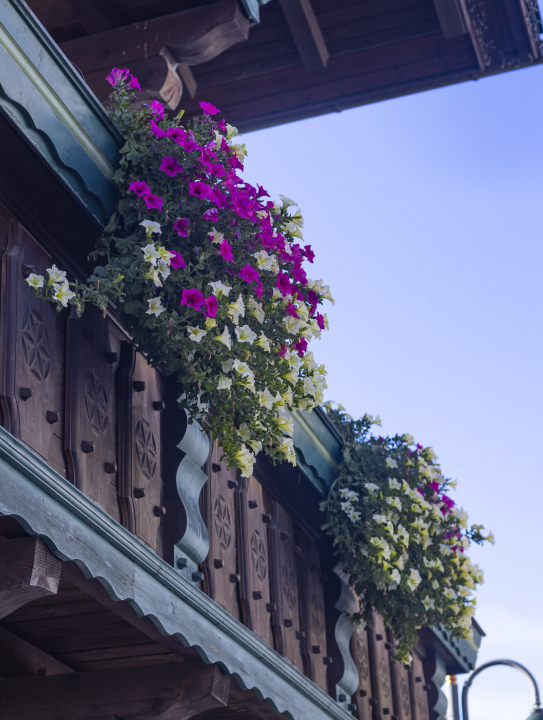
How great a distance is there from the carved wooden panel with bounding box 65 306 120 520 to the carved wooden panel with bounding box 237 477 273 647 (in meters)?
1.14

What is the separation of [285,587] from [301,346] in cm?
164

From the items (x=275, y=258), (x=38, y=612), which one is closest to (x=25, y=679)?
(x=38, y=612)

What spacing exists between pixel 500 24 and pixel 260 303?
10.2 feet

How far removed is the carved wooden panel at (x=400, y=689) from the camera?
6422 millimetres

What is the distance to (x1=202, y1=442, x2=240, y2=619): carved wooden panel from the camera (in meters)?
3.95

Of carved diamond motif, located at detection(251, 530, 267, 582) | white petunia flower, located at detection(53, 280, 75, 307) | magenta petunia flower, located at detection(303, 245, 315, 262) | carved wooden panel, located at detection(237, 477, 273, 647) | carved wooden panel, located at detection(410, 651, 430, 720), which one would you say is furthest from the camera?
carved wooden panel, located at detection(410, 651, 430, 720)

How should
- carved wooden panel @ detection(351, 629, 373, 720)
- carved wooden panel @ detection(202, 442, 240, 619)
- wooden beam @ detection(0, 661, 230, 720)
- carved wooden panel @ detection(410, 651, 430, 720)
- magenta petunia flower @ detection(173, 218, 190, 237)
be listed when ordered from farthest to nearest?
carved wooden panel @ detection(410, 651, 430, 720), carved wooden panel @ detection(351, 629, 373, 720), carved wooden panel @ detection(202, 442, 240, 619), wooden beam @ detection(0, 661, 230, 720), magenta petunia flower @ detection(173, 218, 190, 237)

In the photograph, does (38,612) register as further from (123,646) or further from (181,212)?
(181,212)

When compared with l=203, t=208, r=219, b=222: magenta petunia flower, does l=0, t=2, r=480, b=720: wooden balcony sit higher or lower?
lower

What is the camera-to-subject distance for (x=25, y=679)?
11.8 ft

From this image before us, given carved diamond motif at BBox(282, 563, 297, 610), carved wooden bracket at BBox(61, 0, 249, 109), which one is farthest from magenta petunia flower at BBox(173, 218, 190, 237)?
carved diamond motif at BBox(282, 563, 297, 610)

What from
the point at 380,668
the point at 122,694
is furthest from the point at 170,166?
the point at 380,668

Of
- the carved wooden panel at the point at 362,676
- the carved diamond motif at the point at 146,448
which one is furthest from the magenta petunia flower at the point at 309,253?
the carved wooden panel at the point at 362,676

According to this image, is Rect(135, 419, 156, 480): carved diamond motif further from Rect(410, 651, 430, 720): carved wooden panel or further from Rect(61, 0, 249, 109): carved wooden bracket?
Rect(410, 651, 430, 720): carved wooden panel
